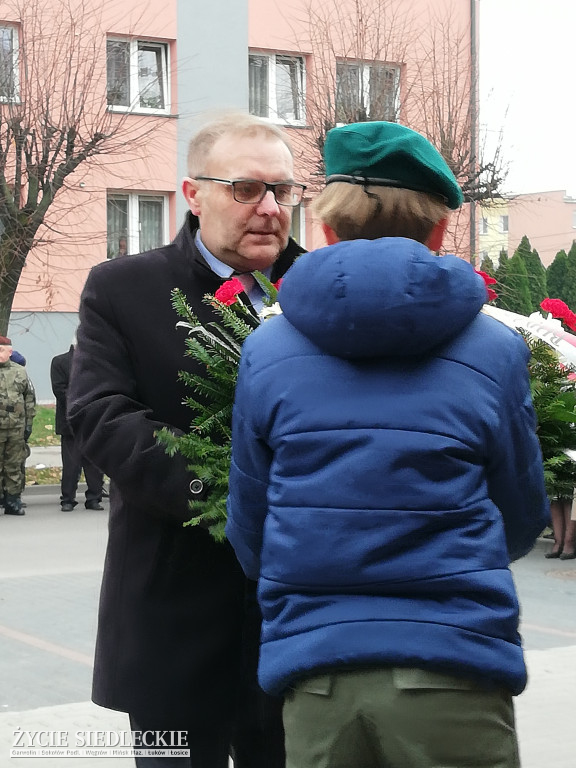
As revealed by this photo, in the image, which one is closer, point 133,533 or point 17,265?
point 133,533

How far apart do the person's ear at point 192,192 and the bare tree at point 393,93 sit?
710 inches

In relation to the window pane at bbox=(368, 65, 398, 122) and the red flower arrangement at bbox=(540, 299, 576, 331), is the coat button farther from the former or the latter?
the window pane at bbox=(368, 65, 398, 122)

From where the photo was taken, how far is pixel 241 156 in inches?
123

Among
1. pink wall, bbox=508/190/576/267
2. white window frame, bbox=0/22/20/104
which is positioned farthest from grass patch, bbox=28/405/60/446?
pink wall, bbox=508/190/576/267

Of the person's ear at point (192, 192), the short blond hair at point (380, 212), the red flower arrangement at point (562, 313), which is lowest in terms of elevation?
the red flower arrangement at point (562, 313)

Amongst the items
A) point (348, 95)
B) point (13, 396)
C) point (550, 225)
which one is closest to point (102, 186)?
point (348, 95)

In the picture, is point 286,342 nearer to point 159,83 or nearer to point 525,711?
point 525,711

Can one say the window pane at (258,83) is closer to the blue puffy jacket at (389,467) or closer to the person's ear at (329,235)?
the person's ear at (329,235)

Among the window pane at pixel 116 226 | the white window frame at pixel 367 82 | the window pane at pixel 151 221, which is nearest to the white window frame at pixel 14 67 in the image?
the window pane at pixel 116 226

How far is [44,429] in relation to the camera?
2239 centimetres

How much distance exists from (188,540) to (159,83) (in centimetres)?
2326

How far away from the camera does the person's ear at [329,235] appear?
225 cm

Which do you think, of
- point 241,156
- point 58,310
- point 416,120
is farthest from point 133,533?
point 58,310

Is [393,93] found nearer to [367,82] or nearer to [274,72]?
[367,82]
